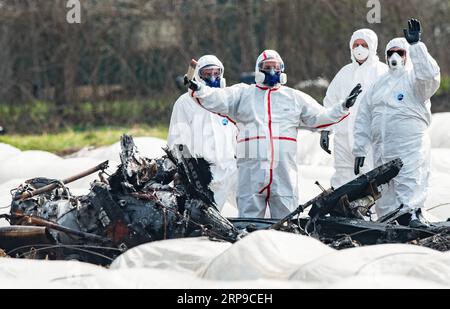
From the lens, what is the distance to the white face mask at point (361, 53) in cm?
1371

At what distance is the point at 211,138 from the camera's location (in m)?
13.5

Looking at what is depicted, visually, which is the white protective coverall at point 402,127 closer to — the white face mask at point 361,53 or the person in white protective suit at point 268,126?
the person in white protective suit at point 268,126

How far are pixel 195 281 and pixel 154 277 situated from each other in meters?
0.26

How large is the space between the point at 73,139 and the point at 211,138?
32.0 ft

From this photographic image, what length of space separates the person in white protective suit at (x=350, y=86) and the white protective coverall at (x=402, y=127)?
1.15 m

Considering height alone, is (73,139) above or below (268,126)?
below

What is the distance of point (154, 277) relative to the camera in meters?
7.92

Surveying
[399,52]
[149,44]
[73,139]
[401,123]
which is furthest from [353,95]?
[149,44]

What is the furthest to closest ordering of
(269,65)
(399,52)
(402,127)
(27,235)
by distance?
(399,52) → (402,127) → (269,65) → (27,235)

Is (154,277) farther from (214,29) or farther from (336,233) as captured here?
(214,29)

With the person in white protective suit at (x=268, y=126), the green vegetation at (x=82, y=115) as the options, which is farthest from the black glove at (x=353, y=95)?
the green vegetation at (x=82, y=115)

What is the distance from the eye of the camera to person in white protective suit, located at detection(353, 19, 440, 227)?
38.8 feet

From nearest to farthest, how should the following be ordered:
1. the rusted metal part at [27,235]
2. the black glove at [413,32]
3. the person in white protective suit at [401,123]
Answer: the rusted metal part at [27,235] < the black glove at [413,32] < the person in white protective suit at [401,123]

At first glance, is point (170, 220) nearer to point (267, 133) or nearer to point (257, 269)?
point (267, 133)
